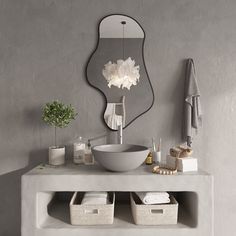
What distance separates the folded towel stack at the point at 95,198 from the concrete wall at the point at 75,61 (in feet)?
1.69

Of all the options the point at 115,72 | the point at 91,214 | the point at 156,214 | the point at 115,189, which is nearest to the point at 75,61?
the point at 115,72

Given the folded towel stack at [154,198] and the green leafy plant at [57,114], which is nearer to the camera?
the folded towel stack at [154,198]

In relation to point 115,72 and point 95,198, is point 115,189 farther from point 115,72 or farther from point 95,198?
point 115,72

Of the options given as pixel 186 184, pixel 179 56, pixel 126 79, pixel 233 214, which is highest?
pixel 179 56

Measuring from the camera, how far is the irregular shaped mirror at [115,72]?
89.0 inches

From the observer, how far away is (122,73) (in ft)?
7.36

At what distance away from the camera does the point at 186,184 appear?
70.8 inches

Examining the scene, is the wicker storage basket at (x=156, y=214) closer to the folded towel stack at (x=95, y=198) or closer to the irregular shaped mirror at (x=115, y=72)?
the folded towel stack at (x=95, y=198)

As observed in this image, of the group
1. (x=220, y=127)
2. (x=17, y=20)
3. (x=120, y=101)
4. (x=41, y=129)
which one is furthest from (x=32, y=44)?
(x=220, y=127)

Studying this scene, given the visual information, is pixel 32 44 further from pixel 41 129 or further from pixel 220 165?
pixel 220 165

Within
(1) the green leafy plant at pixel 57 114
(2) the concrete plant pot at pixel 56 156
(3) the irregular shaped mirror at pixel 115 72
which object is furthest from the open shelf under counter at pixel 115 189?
(3) the irregular shaped mirror at pixel 115 72

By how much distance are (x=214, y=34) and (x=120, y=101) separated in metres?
0.93

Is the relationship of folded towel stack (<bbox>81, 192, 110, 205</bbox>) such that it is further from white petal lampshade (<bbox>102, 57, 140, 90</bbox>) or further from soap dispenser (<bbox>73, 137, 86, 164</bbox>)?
white petal lampshade (<bbox>102, 57, 140, 90</bbox>)

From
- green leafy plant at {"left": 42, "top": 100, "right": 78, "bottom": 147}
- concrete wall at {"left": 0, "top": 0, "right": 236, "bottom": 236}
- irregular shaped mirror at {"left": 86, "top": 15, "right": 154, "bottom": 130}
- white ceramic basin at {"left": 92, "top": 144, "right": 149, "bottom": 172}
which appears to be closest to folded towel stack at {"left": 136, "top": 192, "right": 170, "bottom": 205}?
white ceramic basin at {"left": 92, "top": 144, "right": 149, "bottom": 172}
